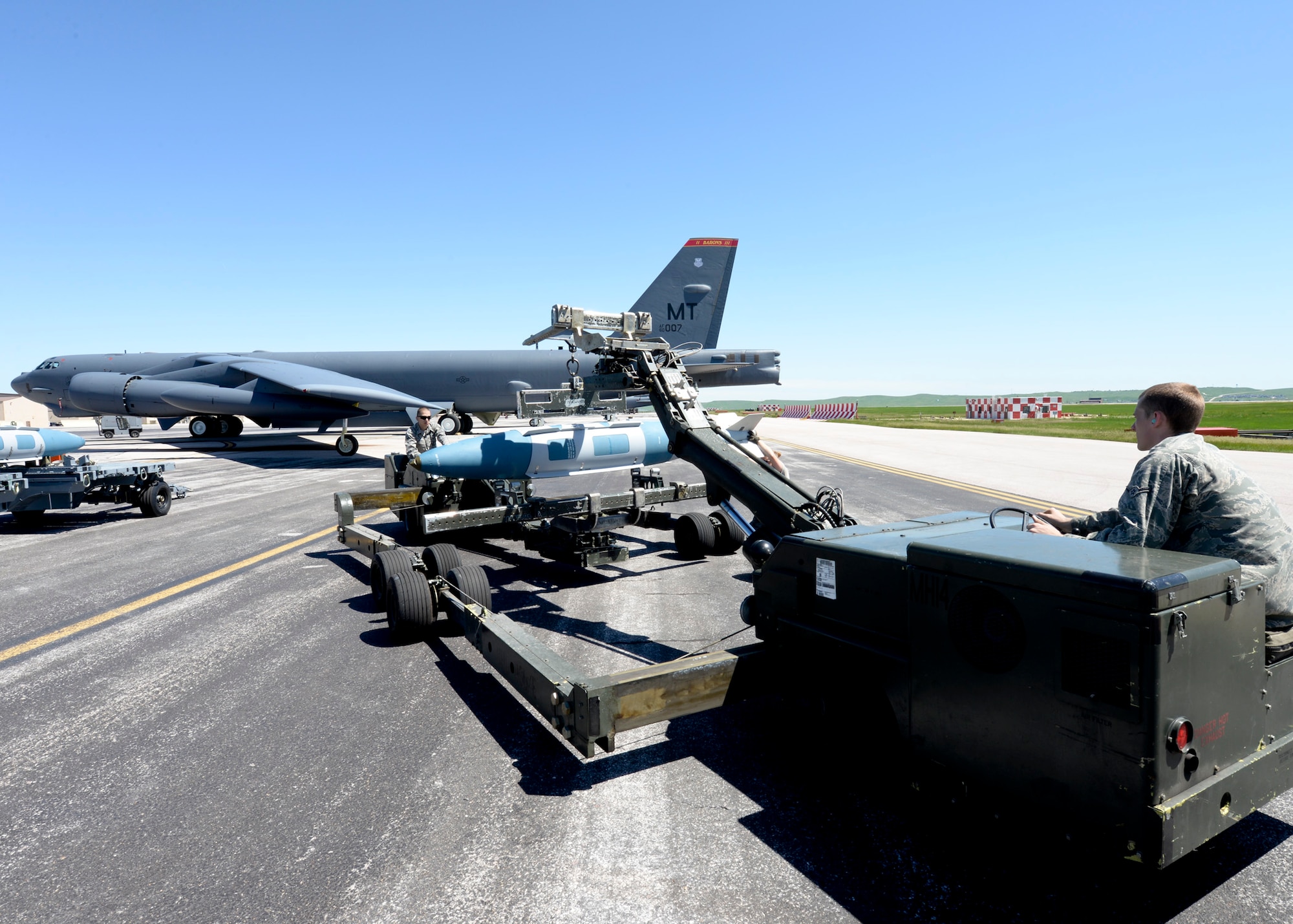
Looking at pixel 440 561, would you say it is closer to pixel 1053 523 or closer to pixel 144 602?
pixel 144 602

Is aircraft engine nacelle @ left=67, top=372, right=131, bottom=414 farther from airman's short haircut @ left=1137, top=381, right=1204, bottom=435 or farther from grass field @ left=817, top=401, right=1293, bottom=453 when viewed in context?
grass field @ left=817, top=401, right=1293, bottom=453

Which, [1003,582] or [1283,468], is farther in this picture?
[1283,468]

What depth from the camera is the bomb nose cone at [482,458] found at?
9.20 m

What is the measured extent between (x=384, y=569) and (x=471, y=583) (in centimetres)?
114

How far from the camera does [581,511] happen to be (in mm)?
8758

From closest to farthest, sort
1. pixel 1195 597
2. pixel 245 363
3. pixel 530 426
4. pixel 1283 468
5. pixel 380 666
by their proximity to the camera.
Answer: pixel 1195 597 < pixel 380 666 < pixel 530 426 < pixel 1283 468 < pixel 245 363

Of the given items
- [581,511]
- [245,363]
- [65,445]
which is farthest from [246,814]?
Result: [245,363]

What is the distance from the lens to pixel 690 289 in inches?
1072

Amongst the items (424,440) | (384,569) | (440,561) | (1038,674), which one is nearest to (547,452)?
(424,440)

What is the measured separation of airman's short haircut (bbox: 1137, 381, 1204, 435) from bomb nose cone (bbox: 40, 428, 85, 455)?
1739 cm

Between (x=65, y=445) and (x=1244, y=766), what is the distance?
18480 millimetres

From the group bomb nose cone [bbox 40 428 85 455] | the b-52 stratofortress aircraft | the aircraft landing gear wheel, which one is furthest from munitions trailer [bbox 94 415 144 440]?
bomb nose cone [bbox 40 428 85 455]

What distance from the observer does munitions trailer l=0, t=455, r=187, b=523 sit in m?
11.4

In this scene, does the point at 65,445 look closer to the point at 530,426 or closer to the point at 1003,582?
the point at 530,426
